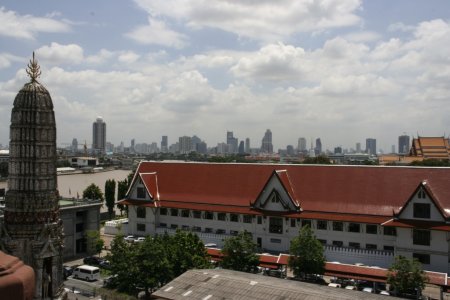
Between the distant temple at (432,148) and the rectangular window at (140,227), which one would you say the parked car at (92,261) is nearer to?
the rectangular window at (140,227)

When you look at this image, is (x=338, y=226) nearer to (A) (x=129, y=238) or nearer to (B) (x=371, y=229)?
(B) (x=371, y=229)

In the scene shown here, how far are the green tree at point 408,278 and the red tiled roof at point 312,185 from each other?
31.5 feet

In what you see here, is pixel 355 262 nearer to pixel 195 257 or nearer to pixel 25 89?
pixel 195 257

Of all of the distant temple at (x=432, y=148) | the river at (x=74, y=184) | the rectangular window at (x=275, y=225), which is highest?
the distant temple at (x=432, y=148)

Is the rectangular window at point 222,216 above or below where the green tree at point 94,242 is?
above

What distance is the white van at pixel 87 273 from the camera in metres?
39.8

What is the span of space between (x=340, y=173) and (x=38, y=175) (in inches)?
1236

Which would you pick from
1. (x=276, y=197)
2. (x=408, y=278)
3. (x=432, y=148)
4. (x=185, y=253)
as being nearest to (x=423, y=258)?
(x=408, y=278)

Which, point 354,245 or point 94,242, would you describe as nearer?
point 354,245

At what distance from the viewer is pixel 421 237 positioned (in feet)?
128

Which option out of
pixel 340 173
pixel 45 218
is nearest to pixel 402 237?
pixel 340 173

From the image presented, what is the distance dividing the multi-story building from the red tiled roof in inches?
3.7

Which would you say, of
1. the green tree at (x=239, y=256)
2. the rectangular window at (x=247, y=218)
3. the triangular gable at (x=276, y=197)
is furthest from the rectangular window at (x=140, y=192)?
the green tree at (x=239, y=256)

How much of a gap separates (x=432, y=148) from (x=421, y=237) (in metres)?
117
